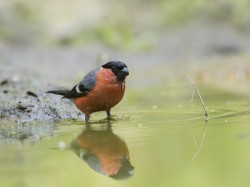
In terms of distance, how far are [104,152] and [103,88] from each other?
2.00 meters

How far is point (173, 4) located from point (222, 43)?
2.99 m

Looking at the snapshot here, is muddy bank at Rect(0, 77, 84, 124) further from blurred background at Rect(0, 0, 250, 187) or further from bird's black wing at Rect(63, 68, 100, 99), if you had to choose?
bird's black wing at Rect(63, 68, 100, 99)

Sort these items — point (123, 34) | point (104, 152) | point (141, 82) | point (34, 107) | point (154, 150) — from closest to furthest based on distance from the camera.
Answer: point (154, 150), point (104, 152), point (34, 107), point (141, 82), point (123, 34)

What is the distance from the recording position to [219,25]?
1769cm

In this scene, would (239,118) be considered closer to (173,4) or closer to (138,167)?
(138,167)

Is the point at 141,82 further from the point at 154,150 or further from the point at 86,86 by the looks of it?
the point at 154,150

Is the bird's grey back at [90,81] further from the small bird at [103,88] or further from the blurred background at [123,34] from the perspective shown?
the blurred background at [123,34]

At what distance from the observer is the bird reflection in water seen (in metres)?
4.24

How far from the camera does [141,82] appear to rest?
1245cm

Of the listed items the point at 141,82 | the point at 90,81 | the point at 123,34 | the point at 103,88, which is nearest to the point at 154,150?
the point at 103,88

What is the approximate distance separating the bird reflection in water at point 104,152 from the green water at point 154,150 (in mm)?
34

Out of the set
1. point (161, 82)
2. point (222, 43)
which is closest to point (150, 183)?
point (161, 82)

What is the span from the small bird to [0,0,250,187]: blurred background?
0.89 feet

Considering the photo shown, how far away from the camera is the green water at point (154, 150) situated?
394cm
